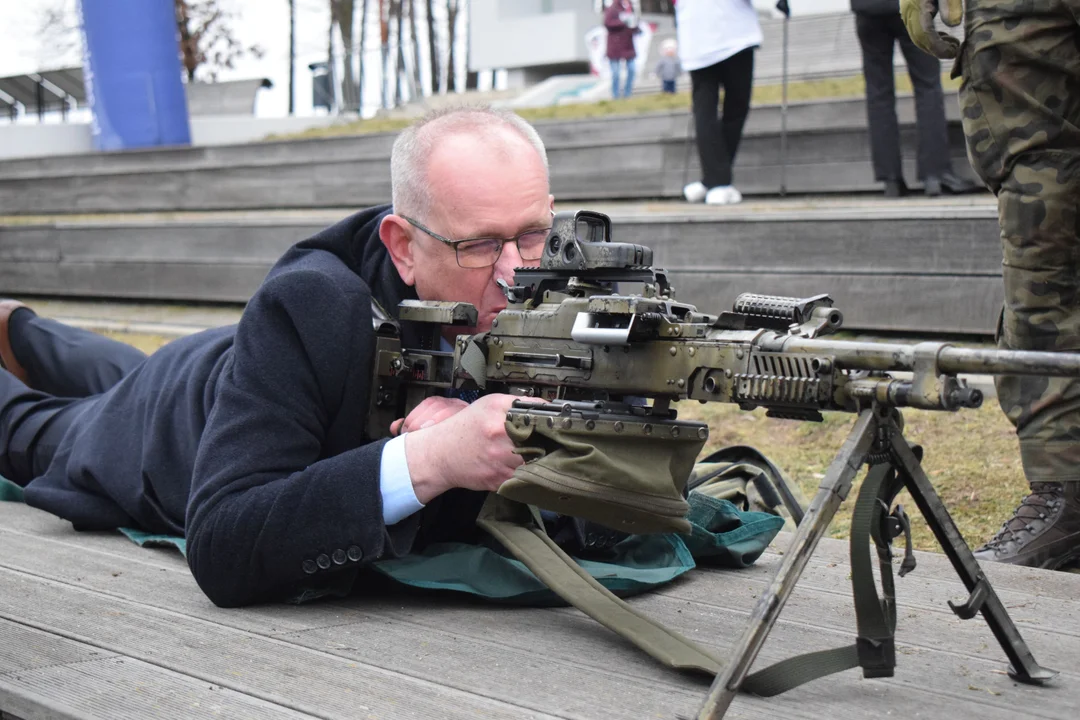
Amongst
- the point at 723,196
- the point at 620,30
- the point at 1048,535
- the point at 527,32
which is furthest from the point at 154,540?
the point at 527,32

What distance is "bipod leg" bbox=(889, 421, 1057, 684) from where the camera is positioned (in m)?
1.85

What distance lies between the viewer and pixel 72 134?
60.3 feet

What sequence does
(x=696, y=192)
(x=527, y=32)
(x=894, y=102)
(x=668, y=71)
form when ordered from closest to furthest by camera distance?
(x=894, y=102) < (x=696, y=192) < (x=668, y=71) < (x=527, y=32)

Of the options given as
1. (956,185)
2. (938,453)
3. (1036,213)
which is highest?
(1036,213)

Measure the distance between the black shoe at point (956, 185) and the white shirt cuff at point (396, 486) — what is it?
5529mm

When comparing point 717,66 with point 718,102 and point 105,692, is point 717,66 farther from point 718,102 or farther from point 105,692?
point 105,692

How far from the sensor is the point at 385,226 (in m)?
2.62

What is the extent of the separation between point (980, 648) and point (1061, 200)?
4.45ft

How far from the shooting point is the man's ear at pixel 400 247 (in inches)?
103

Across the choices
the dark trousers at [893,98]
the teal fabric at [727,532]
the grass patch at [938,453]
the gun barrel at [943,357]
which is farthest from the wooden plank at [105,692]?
the dark trousers at [893,98]

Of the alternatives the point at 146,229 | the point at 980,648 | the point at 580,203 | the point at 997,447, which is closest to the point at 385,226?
the point at 980,648

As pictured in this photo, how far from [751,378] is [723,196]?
6.03 m

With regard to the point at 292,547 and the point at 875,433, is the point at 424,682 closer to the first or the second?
the point at 292,547

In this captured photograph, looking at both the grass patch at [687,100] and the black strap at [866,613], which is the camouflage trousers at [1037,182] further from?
the grass patch at [687,100]
